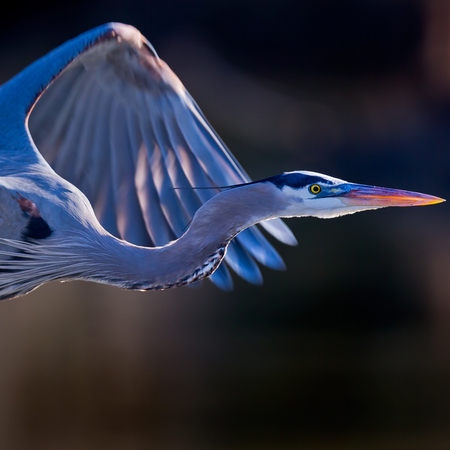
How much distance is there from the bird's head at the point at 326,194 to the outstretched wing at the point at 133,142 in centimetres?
26

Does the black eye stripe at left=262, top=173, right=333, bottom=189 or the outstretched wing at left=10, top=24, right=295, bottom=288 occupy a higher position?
the outstretched wing at left=10, top=24, right=295, bottom=288

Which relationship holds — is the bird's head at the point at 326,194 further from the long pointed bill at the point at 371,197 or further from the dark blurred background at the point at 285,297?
the dark blurred background at the point at 285,297

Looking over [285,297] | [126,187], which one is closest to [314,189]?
[126,187]

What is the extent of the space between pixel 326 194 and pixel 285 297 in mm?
3245

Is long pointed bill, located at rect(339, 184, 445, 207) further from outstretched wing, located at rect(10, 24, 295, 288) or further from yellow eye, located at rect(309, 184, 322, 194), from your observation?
outstretched wing, located at rect(10, 24, 295, 288)

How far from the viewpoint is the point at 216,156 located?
1.09 meters

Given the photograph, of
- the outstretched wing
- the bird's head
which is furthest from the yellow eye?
the outstretched wing

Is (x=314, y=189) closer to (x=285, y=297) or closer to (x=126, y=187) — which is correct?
(x=126, y=187)

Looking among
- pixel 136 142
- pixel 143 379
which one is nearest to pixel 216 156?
pixel 136 142

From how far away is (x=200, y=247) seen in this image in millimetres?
763

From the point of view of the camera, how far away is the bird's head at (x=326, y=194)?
75 cm

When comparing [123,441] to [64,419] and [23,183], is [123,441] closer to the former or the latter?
[64,419]

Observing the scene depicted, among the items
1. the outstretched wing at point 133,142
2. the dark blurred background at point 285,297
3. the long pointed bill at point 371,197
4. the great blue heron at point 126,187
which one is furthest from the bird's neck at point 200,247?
the dark blurred background at point 285,297

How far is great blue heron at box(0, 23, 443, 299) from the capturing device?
0.76m
